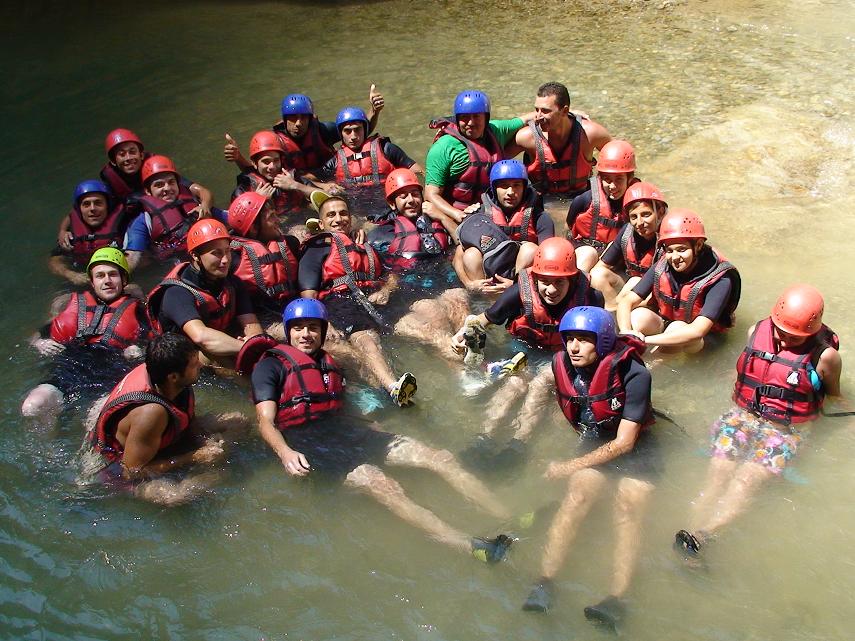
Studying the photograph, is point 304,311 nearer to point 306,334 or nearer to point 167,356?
point 306,334

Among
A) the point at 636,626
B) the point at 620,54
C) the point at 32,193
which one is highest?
the point at 620,54

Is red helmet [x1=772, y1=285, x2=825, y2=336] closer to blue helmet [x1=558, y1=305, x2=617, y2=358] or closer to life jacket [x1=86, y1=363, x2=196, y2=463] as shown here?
blue helmet [x1=558, y1=305, x2=617, y2=358]

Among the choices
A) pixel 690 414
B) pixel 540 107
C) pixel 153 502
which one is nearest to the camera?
pixel 153 502

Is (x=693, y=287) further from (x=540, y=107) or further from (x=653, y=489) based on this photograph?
(x=540, y=107)

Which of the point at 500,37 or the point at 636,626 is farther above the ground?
the point at 500,37

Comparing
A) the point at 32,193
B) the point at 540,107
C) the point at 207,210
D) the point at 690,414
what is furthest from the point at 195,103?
the point at 690,414

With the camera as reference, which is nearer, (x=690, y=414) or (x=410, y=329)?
(x=690, y=414)

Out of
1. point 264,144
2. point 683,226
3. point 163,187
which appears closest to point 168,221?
point 163,187

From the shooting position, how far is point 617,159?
717cm

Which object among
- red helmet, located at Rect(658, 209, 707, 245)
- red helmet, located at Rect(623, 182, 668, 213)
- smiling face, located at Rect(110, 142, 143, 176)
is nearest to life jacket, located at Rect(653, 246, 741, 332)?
red helmet, located at Rect(658, 209, 707, 245)

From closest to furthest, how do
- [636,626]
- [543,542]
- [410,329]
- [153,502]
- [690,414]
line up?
[636,626], [543,542], [153,502], [690,414], [410,329]

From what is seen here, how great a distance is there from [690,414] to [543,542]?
1.75 m

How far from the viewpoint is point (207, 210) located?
27.4ft

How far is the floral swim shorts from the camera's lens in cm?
527
